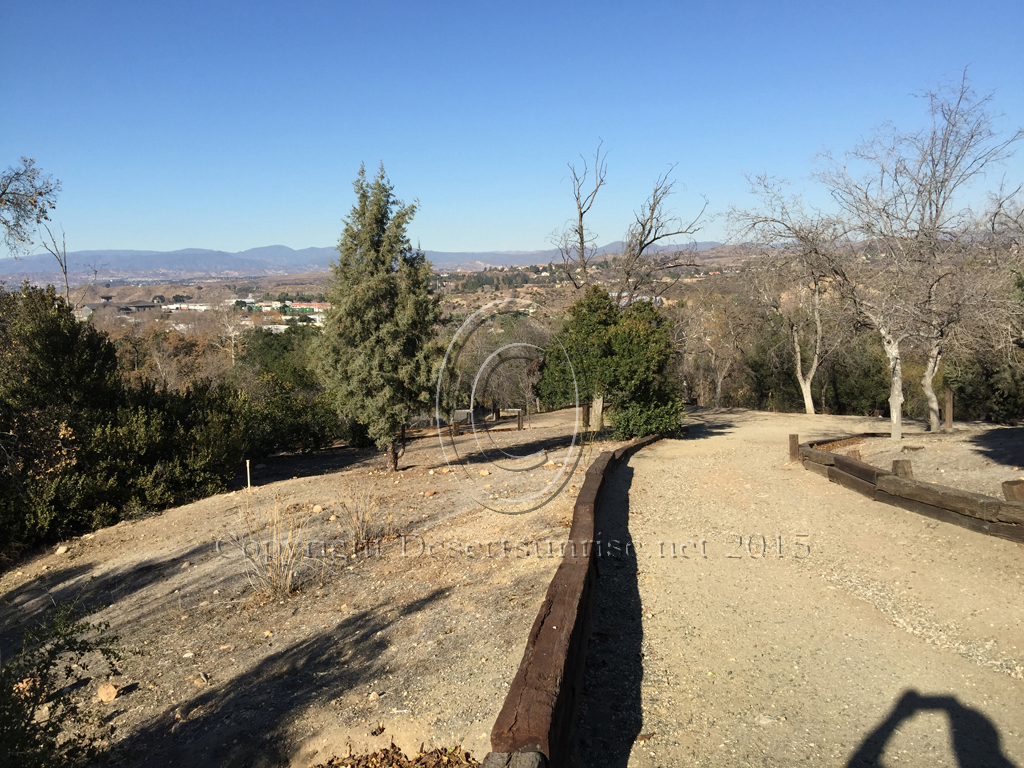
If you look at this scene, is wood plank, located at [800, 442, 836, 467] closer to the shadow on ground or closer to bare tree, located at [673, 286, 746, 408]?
the shadow on ground

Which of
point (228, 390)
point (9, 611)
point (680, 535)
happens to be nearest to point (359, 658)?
point (680, 535)

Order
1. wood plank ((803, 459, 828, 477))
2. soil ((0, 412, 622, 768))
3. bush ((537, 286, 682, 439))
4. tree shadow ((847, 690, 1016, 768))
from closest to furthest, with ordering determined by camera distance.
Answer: tree shadow ((847, 690, 1016, 768)), soil ((0, 412, 622, 768)), wood plank ((803, 459, 828, 477)), bush ((537, 286, 682, 439))

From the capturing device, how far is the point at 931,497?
8.27m

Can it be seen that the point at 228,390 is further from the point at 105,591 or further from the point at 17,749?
the point at 17,749

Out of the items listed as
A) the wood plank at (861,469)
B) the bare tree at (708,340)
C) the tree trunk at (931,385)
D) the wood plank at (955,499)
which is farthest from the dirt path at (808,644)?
the bare tree at (708,340)

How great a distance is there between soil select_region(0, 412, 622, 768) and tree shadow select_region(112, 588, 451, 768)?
2 cm

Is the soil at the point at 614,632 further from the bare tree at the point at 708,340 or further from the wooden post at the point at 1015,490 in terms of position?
the bare tree at the point at 708,340

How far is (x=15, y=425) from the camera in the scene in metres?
11.5

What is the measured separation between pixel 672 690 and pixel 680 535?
12.6 ft

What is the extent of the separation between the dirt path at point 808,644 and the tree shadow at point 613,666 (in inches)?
0.6

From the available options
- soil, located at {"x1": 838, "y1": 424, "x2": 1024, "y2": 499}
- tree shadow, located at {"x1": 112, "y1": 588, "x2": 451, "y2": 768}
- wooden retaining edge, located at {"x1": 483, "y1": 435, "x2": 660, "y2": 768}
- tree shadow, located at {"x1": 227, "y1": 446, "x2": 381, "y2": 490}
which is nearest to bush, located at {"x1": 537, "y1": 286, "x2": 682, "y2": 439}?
soil, located at {"x1": 838, "y1": 424, "x2": 1024, "y2": 499}

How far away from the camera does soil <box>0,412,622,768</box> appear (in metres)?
4.31

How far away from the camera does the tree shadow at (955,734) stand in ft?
12.4

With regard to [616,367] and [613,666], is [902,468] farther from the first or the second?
[616,367]
